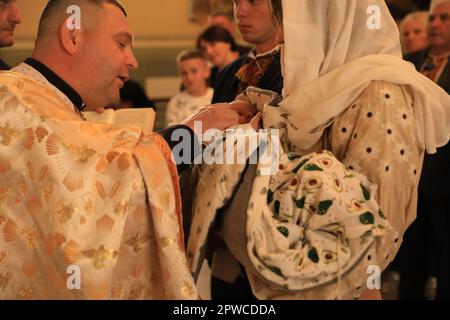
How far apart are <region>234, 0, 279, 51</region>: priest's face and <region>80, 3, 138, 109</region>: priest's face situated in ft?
1.99

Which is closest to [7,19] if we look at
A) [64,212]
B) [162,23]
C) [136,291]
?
[64,212]

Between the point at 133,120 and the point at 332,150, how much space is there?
743mm

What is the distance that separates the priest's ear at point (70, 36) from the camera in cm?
187

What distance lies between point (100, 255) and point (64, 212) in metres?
0.13

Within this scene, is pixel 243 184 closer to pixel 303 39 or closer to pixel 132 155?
pixel 132 155

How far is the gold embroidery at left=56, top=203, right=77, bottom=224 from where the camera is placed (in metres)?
1.68

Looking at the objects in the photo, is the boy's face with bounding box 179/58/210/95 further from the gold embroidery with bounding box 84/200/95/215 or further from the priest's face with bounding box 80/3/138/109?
the gold embroidery with bounding box 84/200/95/215

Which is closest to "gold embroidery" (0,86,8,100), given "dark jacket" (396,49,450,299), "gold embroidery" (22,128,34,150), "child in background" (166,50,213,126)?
"gold embroidery" (22,128,34,150)

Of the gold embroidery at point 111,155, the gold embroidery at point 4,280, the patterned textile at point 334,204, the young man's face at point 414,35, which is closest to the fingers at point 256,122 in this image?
the patterned textile at point 334,204

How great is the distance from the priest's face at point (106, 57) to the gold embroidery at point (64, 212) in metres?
0.37

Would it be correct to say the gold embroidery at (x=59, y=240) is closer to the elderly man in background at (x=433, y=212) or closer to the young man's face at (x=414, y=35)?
the elderly man in background at (x=433, y=212)

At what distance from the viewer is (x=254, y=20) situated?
97.6 inches

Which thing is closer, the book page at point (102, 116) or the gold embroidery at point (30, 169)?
the gold embroidery at point (30, 169)
